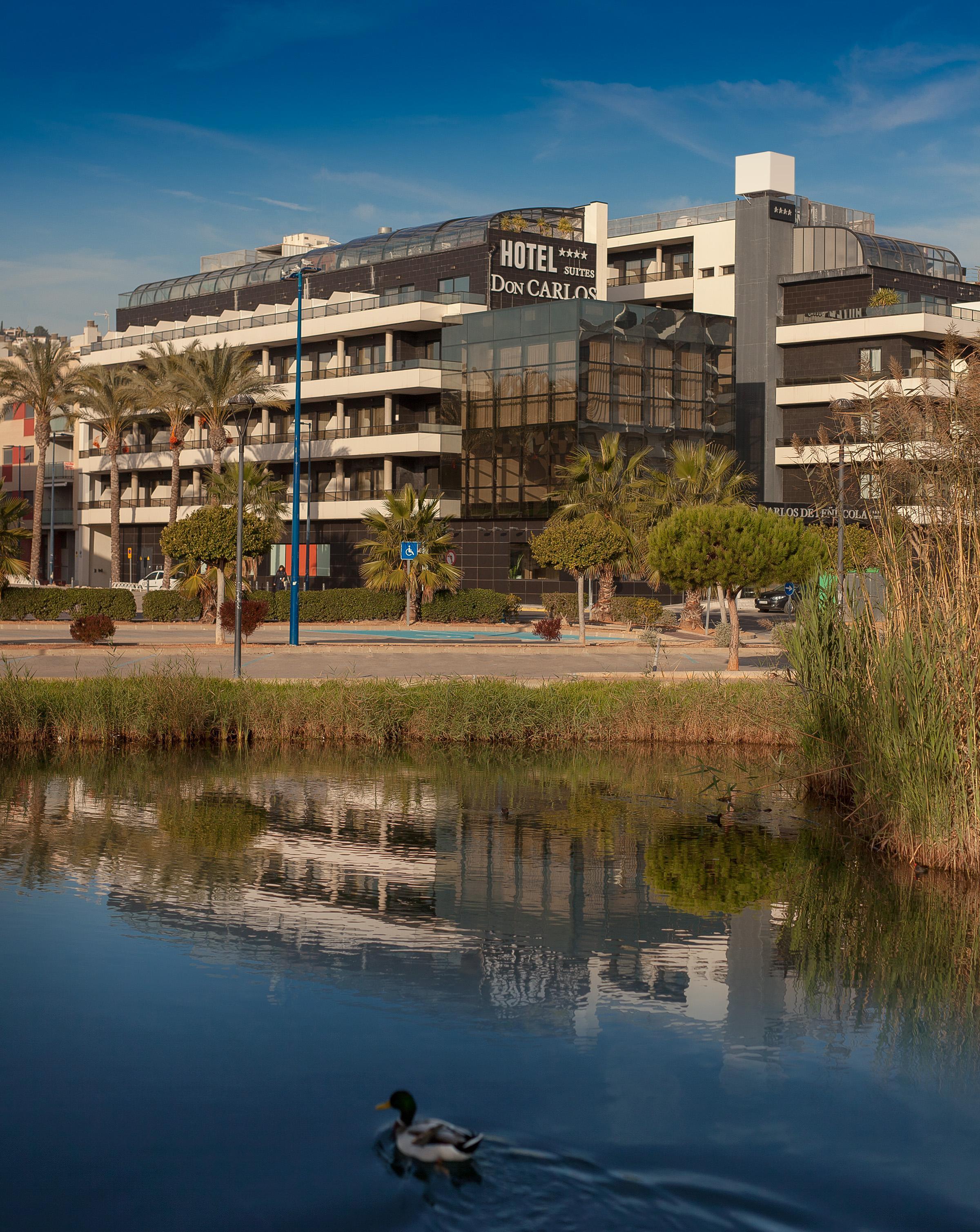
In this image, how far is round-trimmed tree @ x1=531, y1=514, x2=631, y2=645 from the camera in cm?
4059

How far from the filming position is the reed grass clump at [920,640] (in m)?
11.9

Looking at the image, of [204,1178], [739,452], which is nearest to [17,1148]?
[204,1178]

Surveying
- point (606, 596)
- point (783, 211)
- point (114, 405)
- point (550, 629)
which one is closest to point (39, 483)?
point (114, 405)

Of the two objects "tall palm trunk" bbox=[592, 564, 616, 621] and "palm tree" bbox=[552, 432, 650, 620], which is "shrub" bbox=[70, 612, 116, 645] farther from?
"tall palm trunk" bbox=[592, 564, 616, 621]

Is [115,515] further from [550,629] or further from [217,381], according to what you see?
[550,629]

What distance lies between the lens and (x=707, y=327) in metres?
64.9

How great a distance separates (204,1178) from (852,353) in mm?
66705

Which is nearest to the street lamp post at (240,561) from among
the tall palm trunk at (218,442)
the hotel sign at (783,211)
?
the tall palm trunk at (218,442)

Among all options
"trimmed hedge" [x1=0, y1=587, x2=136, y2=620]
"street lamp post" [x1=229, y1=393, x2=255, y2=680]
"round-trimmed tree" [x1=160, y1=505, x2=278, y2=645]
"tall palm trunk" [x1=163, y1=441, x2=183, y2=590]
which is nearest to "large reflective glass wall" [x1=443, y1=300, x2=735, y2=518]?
"tall palm trunk" [x1=163, y1=441, x2=183, y2=590]

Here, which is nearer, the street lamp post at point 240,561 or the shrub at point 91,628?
the street lamp post at point 240,561

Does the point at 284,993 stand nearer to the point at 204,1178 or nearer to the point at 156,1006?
the point at 156,1006

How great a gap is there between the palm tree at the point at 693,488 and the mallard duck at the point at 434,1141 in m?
38.9

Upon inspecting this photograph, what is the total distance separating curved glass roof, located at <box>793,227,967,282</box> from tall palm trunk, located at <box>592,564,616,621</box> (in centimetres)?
2813

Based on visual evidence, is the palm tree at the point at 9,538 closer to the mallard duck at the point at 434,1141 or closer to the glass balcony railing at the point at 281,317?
the glass balcony railing at the point at 281,317
